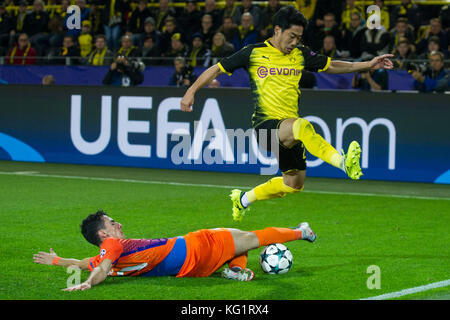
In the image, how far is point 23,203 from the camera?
11.8 m

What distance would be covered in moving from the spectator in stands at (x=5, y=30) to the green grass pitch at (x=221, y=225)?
21.4 ft

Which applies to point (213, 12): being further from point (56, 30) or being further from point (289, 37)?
point (289, 37)

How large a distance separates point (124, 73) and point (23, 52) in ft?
13.8

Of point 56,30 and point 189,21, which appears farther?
point 56,30

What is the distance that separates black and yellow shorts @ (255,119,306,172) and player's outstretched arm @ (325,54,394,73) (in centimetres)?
87

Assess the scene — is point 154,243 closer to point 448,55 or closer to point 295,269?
point 295,269

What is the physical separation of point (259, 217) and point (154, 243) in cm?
391

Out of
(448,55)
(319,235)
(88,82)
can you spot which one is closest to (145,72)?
(88,82)

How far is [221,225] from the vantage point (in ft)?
33.3

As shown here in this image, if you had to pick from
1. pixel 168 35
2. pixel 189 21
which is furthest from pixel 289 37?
pixel 189 21

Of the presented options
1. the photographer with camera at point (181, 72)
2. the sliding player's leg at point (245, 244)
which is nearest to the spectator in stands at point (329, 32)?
the photographer with camera at point (181, 72)

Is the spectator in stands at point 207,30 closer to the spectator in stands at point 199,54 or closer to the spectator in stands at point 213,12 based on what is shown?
A: the spectator in stands at point 213,12

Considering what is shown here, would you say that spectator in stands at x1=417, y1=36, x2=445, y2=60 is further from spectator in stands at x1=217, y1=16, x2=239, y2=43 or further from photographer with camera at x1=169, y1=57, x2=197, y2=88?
photographer with camera at x1=169, y1=57, x2=197, y2=88

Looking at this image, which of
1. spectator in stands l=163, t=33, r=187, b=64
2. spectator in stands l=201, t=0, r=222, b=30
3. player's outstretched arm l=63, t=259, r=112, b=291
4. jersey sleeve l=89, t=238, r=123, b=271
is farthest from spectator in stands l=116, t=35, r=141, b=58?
player's outstretched arm l=63, t=259, r=112, b=291
